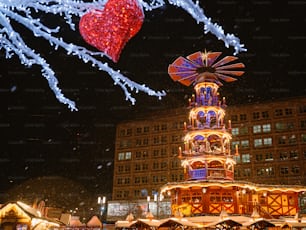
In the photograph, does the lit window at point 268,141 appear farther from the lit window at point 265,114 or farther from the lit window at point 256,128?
the lit window at point 265,114

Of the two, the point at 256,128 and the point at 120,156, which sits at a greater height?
the point at 256,128

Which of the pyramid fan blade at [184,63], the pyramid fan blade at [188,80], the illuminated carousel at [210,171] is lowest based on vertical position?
the illuminated carousel at [210,171]

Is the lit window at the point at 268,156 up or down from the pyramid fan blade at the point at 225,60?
down

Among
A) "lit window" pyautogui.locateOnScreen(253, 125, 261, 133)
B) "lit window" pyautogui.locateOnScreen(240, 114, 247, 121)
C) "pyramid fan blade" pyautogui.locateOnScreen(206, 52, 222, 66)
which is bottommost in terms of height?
"pyramid fan blade" pyautogui.locateOnScreen(206, 52, 222, 66)

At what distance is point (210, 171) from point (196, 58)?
416 inches

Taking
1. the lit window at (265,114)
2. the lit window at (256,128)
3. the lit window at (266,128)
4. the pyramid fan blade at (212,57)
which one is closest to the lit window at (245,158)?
the lit window at (256,128)

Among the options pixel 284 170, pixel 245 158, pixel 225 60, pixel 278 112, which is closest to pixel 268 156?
pixel 284 170

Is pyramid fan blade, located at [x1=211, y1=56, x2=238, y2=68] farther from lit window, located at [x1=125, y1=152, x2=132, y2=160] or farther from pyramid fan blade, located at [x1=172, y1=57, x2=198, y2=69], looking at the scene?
lit window, located at [x1=125, y1=152, x2=132, y2=160]

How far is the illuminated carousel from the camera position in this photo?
2869 cm

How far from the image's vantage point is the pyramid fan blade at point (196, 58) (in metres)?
33.6

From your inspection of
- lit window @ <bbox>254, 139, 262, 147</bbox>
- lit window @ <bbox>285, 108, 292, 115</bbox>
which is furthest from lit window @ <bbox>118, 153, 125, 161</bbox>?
lit window @ <bbox>285, 108, 292, 115</bbox>

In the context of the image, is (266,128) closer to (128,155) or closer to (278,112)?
(278,112)

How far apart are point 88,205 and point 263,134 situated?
37.0 meters

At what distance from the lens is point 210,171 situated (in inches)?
1206
